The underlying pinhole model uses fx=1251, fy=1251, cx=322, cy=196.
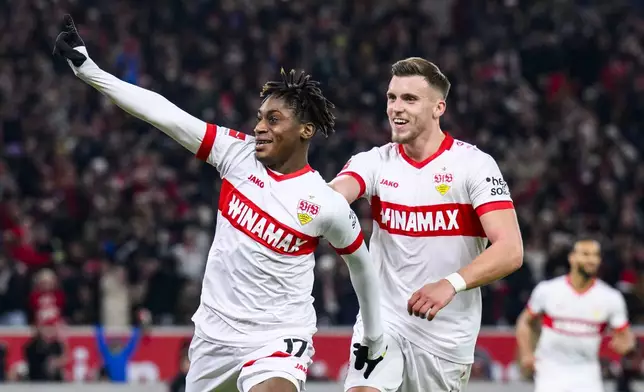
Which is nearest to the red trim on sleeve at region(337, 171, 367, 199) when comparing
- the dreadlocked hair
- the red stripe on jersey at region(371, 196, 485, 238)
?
the red stripe on jersey at region(371, 196, 485, 238)

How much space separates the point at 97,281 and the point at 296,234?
27.1 feet

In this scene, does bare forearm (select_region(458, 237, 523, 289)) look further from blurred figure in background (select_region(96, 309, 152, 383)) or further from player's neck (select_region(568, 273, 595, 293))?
blurred figure in background (select_region(96, 309, 152, 383))

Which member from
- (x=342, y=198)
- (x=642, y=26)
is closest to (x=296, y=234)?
(x=342, y=198)

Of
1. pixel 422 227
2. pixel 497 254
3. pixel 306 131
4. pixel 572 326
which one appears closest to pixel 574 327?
pixel 572 326

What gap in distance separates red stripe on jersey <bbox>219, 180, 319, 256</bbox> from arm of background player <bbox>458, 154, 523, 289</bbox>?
0.83m

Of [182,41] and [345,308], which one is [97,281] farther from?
[182,41]

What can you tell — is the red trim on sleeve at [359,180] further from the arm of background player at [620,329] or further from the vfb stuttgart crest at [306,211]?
the arm of background player at [620,329]

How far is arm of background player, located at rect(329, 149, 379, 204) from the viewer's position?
660 cm

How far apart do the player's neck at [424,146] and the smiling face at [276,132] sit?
78 centimetres

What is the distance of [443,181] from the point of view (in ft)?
21.8

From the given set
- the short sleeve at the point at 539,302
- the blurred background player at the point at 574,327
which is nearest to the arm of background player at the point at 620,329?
the blurred background player at the point at 574,327

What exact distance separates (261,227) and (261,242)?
7 cm

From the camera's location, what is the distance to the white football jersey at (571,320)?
10.8 m

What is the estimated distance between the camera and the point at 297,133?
6.24m
